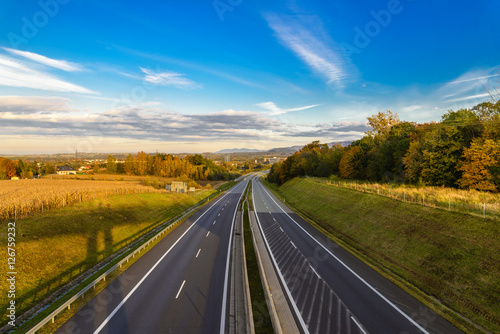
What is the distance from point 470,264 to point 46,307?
Result: 83.0ft

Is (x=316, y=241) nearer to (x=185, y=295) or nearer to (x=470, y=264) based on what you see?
(x=470, y=264)

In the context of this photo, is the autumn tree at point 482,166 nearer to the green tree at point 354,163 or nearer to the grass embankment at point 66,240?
the green tree at point 354,163

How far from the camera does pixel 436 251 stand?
62.0ft

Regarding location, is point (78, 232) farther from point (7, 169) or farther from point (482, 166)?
point (7, 169)

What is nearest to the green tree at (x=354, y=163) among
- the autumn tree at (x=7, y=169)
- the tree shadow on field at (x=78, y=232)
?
the tree shadow on field at (x=78, y=232)

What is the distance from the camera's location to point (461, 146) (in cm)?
3562

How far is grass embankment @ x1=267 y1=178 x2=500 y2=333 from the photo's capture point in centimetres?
1408

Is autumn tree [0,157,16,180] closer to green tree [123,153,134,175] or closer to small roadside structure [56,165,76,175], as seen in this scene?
small roadside structure [56,165,76,175]

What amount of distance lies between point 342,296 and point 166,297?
10529 mm

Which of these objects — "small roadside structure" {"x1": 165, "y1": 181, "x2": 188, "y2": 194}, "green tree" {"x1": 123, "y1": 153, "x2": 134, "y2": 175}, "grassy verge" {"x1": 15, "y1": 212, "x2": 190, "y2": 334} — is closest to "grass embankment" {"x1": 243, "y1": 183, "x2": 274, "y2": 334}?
"grassy verge" {"x1": 15, "y1": 212, "x2": 190, "y2": 334}

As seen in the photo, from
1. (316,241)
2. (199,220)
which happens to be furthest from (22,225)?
(316,241)

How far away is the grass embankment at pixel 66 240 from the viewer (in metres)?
15.7

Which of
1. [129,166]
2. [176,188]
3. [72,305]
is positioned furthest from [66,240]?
[129,166]

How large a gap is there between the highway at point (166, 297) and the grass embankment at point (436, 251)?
40.9 feet
